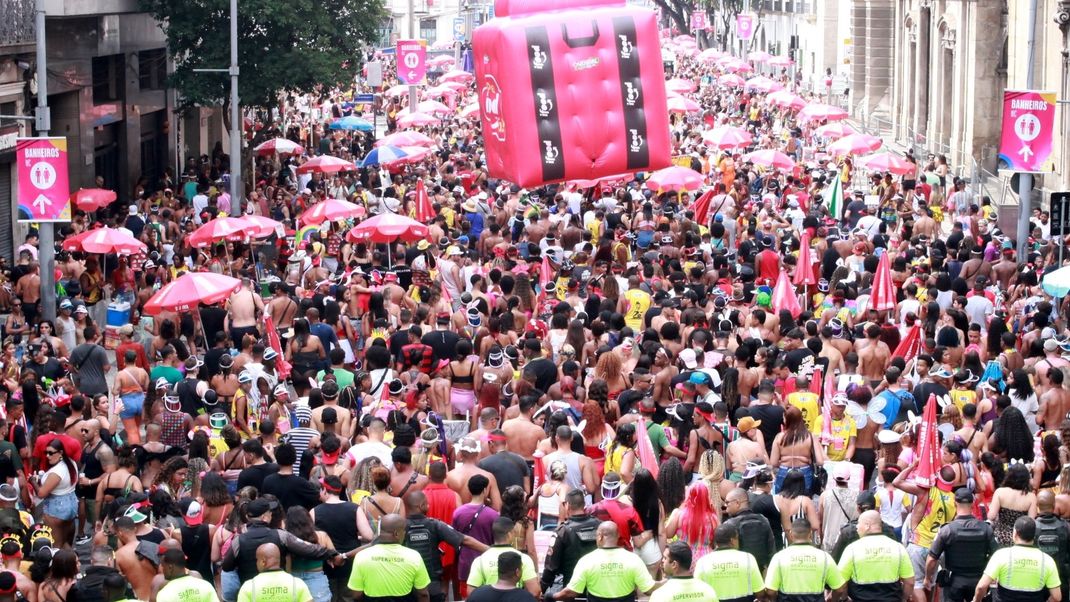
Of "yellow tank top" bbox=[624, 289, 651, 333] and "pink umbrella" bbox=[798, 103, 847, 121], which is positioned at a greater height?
"pink umbrella" bbox=[798, 103, 847, 121]

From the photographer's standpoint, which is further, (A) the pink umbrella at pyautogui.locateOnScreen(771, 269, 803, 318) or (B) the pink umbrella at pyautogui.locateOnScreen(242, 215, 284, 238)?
(B) the pink umbrella at pyautogui.locateOnScreen(242, 215, 284, 238)

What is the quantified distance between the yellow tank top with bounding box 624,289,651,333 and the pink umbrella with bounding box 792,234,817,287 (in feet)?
9.37

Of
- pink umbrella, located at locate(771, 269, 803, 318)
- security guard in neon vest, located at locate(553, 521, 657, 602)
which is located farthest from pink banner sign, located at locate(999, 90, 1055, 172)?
security guard in neon vest, located at locate(553, 521, 657, 602)

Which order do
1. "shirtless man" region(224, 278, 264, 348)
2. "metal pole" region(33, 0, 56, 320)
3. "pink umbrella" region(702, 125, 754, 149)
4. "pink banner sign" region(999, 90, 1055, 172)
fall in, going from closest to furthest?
1. "shirtless man" region(224, 278, 264, 348)
2. "metal pole" region(33, 0, 56, 320)
3. "pink banner sign" region(999, 90, 1055, 172)
4. "pink umbrella" region(702, 125, 754, 149)

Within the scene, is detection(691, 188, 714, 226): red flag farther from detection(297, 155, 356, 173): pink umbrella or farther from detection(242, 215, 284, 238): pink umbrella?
detection(297, 155, 356, 173): pink umbrella

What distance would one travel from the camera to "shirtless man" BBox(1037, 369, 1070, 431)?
46.5 feet

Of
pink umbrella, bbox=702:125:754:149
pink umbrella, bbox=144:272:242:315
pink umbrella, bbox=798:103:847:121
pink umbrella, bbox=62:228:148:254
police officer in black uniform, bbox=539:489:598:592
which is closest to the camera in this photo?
police officer in black uniform, bbox=539:489:598:592

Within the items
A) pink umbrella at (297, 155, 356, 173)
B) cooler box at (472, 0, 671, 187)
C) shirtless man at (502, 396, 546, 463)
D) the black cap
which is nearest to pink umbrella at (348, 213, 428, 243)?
cooler box at (472, 0, 671, 187)

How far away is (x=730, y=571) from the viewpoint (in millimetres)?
9875

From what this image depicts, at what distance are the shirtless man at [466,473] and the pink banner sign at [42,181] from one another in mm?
9074

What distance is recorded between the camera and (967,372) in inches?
551

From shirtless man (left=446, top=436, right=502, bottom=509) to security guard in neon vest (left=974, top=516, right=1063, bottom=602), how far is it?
10.4 feet

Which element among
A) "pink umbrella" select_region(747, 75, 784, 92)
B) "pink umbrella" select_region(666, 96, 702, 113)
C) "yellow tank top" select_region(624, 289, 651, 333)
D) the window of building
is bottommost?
"yellow tank top" select_region(624, 289, 651, 333)

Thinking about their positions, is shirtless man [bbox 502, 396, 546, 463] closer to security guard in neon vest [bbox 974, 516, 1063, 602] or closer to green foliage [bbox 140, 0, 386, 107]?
security guard in neon vest [bbox 974, 516, 1063, 602]
